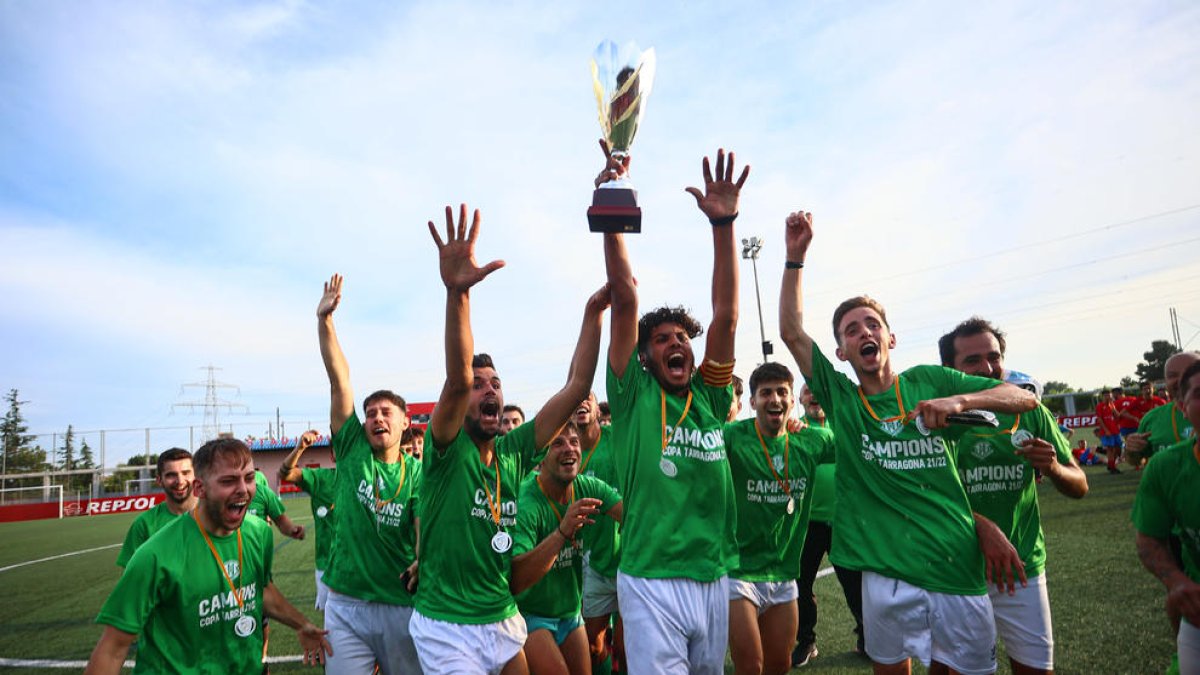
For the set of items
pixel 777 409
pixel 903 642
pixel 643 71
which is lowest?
pixel 903 642

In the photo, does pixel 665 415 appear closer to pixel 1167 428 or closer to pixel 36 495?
pixel 1167 428

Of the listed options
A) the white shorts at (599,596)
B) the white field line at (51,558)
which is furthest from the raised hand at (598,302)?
the white field line at (51,558)

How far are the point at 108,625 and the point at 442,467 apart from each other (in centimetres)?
161

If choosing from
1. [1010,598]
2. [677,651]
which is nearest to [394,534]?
[677,651]

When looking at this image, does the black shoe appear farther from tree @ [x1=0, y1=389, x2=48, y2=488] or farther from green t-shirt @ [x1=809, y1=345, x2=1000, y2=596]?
tree @ [x1=0, y1=389, x2=48, y2=488]

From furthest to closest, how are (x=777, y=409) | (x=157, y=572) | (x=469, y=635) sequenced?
(x=777, y=409) < (x=469, y=635) < (x=157, y=572)

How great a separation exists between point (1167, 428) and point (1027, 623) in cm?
387

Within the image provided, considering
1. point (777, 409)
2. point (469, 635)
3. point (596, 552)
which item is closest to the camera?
point (469, 635)

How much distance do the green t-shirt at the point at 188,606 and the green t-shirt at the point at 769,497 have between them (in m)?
3.07

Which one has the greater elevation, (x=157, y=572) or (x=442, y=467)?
(x=442, y=467)

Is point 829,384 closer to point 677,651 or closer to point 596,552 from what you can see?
point 677,651

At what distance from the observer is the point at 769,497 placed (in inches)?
209

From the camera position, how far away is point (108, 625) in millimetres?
3125

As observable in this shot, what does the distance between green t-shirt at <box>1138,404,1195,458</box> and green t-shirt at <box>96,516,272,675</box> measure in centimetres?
729
